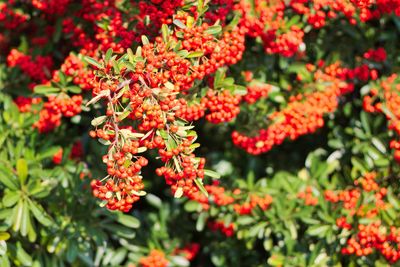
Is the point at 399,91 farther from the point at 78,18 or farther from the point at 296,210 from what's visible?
the point at 78,18

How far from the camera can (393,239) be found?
370cm

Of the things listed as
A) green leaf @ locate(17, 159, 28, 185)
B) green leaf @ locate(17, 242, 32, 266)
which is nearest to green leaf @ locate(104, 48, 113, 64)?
green leaf @ locate(17, 159, 28, 185)

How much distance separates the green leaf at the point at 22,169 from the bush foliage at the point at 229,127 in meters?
0.03

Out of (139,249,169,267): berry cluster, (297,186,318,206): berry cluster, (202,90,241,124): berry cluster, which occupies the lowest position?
(139,249,169,267): berry cluster

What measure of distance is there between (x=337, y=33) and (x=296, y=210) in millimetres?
1294

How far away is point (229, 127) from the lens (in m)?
4.58

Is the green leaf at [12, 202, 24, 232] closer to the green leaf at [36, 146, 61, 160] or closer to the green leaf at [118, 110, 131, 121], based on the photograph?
the green leaf at [36, 146, 61, 160]

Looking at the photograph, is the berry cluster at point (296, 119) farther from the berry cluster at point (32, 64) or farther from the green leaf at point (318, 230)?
the berry cluster at point (32, 64)

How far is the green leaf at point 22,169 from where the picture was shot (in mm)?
3814

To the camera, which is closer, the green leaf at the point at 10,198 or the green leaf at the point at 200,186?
the green leaf at the point at 200,186

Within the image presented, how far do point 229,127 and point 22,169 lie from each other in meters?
1.54

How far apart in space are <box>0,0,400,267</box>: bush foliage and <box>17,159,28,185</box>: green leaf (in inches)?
1.3

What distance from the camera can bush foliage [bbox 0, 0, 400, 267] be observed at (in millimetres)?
3650

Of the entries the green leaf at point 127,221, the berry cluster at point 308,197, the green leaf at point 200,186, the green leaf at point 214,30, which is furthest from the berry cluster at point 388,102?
the green leaf at point 127,221
